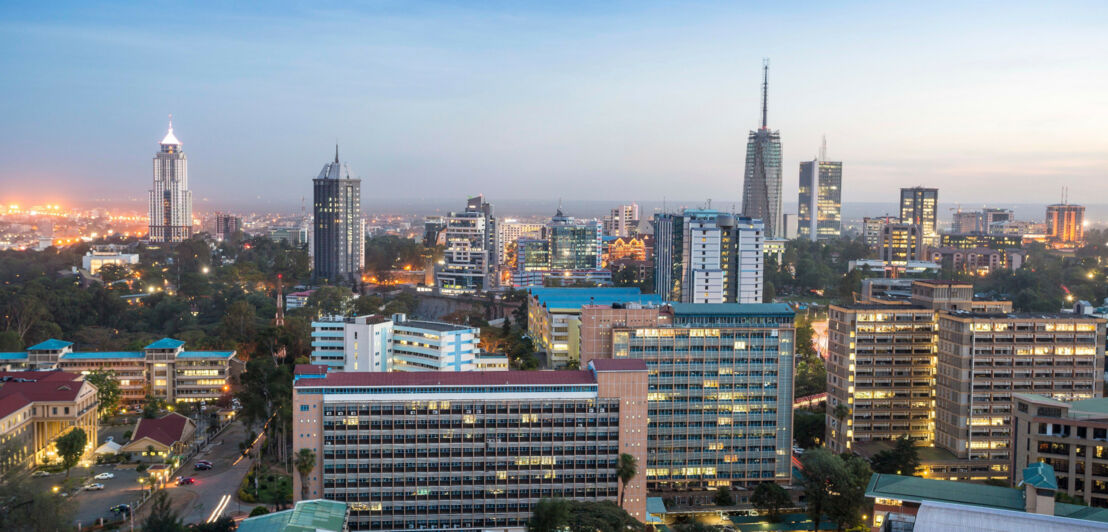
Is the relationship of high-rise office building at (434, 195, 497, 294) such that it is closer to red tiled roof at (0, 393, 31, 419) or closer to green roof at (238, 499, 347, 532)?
red tiled roof at (0, 393, 31, 419)

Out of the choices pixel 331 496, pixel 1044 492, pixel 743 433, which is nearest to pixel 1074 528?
pixel 1044 492

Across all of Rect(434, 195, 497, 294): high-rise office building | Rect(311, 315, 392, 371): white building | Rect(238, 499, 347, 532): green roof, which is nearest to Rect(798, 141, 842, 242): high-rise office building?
Rect(434, 195, 497, 294): high-rise office building

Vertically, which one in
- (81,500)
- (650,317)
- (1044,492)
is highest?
(650,317)

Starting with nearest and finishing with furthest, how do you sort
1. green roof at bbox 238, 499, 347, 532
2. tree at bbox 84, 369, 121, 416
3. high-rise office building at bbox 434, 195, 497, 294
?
green roof at bbox 238, 499, 347, 532 < tree at bbox 84, 369, 121, 416 < high-rise office building at bbox 434, 195, 497, 294

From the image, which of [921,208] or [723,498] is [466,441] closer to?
[723,498]

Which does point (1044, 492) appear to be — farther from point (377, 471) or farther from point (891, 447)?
point (377, 471)

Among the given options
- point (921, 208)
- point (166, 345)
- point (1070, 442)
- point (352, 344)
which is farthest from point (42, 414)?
point (921, 208)
